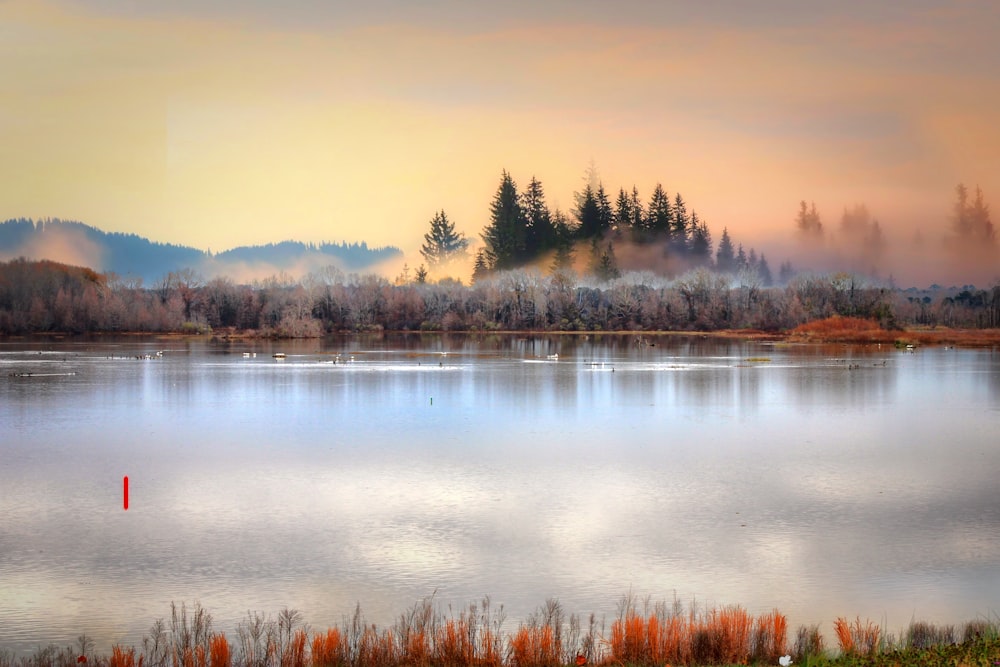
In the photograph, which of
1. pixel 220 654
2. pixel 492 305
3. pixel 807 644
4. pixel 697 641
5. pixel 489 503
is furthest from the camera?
pixel 492 305

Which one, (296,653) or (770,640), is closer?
(296,653)

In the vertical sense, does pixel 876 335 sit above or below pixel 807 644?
above

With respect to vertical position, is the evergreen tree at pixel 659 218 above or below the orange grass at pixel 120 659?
above

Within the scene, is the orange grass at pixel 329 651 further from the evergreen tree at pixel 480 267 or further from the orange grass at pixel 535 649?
the evergreen tree at pixel 480 267

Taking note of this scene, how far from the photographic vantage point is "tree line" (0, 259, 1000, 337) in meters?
101

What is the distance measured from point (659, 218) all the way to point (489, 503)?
113 metres

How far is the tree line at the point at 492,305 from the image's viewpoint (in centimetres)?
10138

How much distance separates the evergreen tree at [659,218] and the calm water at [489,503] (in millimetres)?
91504

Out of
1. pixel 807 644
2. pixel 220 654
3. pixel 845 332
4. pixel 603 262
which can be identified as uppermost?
pixel 603 262

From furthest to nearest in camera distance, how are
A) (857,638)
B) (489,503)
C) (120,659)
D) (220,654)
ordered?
(489,503)
(857,638)
(220,654)
(120,659)

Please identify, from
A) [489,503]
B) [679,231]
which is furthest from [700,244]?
[489,503]

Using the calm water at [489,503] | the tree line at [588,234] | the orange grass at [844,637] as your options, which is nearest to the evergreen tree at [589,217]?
the tree line at [588,234]

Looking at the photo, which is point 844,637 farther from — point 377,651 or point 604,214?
point 604,214

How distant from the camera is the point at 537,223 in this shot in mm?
124000
